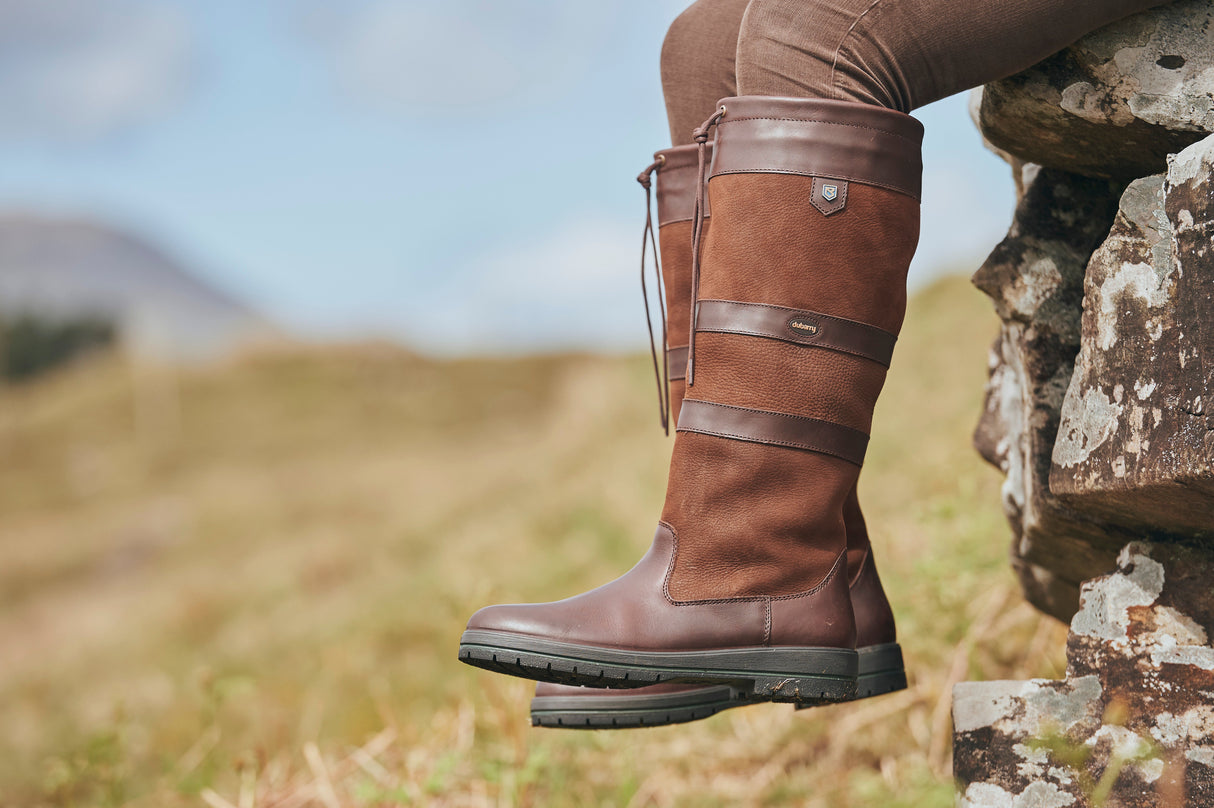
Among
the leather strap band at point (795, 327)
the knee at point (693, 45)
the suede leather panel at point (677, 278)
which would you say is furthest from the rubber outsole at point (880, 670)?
the knee at point (693, 45)

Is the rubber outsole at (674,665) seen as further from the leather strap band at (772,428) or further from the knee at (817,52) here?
the knee at (817,52)

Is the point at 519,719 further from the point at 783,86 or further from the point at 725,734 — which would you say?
the point at 783,86

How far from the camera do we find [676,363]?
5.96 feet

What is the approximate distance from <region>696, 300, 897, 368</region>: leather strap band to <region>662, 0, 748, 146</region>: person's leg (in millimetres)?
496

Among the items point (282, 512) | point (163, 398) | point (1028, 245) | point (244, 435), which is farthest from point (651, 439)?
point (163, 398)

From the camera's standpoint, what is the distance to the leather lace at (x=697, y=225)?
1.50m

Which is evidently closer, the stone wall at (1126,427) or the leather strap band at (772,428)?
the stone wall at (1126,427)

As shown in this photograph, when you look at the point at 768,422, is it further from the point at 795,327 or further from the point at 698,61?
the point at 698,61

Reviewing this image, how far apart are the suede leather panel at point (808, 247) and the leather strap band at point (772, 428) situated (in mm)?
168

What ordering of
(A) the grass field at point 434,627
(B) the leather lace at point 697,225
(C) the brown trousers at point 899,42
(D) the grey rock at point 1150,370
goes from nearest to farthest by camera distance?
1. (D) the grey rock at point 1150,370
2. (C) the brown trousers at point 899,42
3. (B) the leather lace at point 697,225
4. (A) the grass field at point 434,627

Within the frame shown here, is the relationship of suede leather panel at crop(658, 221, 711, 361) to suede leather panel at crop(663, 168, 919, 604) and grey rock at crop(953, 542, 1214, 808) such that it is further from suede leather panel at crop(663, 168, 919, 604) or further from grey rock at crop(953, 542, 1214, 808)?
grey rock at crop(953, 542, 1214, 808)

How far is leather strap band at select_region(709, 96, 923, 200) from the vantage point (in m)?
1.39

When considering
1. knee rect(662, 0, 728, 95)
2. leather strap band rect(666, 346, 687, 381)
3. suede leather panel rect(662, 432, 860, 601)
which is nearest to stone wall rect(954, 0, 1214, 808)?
suede leather panel rect(662, 432, 860, 601)

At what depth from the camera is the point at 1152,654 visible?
4.61 feet
